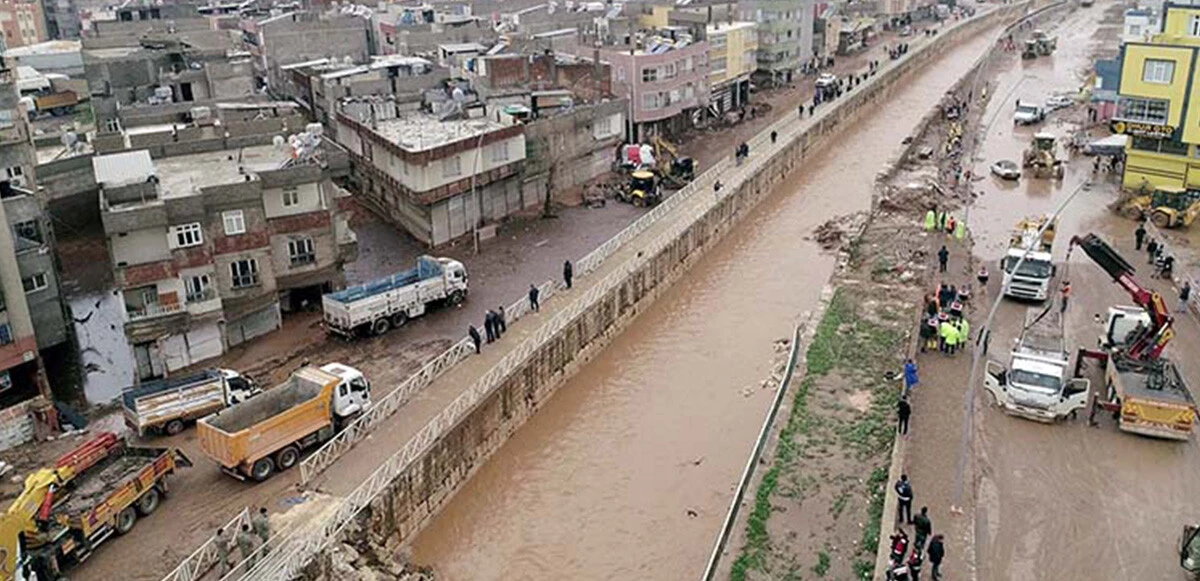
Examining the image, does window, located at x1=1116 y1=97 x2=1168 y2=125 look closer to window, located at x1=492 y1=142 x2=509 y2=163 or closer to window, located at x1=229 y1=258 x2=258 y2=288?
window, located at x1=492 y1=142 x2=509 y2=163

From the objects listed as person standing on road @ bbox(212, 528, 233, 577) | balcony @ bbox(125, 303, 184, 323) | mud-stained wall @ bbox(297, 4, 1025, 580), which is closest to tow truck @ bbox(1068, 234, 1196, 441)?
mud-stained wall @ bbox(297, 4, 1025, 580)

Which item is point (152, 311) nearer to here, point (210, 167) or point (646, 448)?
point (210, 167)

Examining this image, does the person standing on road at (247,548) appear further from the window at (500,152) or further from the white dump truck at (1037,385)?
the window at (500,152)

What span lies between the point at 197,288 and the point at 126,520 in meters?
11.9

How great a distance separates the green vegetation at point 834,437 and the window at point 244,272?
20.8 metres

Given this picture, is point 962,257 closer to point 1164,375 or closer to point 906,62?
point 1164,375

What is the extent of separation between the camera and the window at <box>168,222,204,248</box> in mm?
33969

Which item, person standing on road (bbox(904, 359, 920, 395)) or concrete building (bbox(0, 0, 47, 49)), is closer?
A: person standing on road (bbox(904, 359, 920, 395))

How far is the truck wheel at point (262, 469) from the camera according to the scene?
26.5 m

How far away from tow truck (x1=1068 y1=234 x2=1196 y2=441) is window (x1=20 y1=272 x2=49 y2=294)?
36632 mm

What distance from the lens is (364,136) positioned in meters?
51.5

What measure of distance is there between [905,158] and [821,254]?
21513 mm

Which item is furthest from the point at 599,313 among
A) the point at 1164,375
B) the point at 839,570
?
the point at 1164,375

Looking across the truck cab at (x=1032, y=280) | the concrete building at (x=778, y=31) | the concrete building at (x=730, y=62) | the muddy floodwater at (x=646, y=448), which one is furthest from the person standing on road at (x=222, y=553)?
the concrete building at (x=778, y=31)
